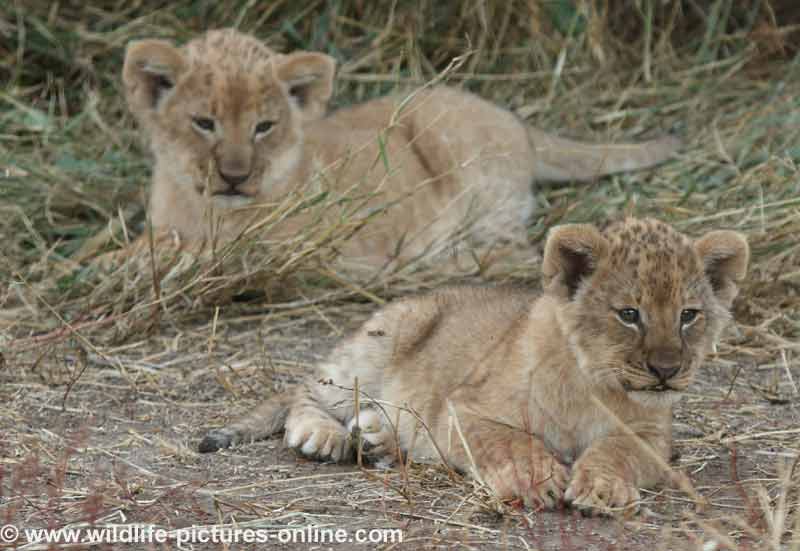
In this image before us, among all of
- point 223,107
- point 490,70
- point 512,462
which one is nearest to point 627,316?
point 512,462

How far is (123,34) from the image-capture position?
8781 mm

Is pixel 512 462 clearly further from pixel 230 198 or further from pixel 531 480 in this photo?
pixel 230 198

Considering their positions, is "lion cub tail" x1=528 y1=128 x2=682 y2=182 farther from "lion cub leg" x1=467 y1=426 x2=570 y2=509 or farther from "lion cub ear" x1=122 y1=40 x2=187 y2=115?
"lion cub leg" x1=467 y1=426 x2=570 y2=509

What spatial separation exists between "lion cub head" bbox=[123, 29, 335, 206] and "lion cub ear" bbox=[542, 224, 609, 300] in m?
2.42

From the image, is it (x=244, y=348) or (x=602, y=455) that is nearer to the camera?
(x=602, y=455)

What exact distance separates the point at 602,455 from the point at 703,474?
0.50 m

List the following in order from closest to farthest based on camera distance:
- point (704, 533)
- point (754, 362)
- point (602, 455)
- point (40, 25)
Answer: point (704, 533) < point (602, 455) < point (754, 362) < point (40, 25)

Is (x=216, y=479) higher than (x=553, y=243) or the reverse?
the reverse

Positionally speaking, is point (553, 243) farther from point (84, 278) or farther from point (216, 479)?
point (84, 278)

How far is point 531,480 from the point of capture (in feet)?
14.2

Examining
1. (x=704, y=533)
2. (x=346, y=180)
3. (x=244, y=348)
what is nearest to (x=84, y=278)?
(x=244, y=348)

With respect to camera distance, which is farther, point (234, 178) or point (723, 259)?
point (234, 178)

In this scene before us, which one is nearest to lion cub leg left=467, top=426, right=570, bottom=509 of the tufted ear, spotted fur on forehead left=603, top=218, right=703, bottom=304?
spotted fur on forehead left=603, top=218, right=703, bottom=304

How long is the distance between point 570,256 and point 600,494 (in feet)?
2.46
